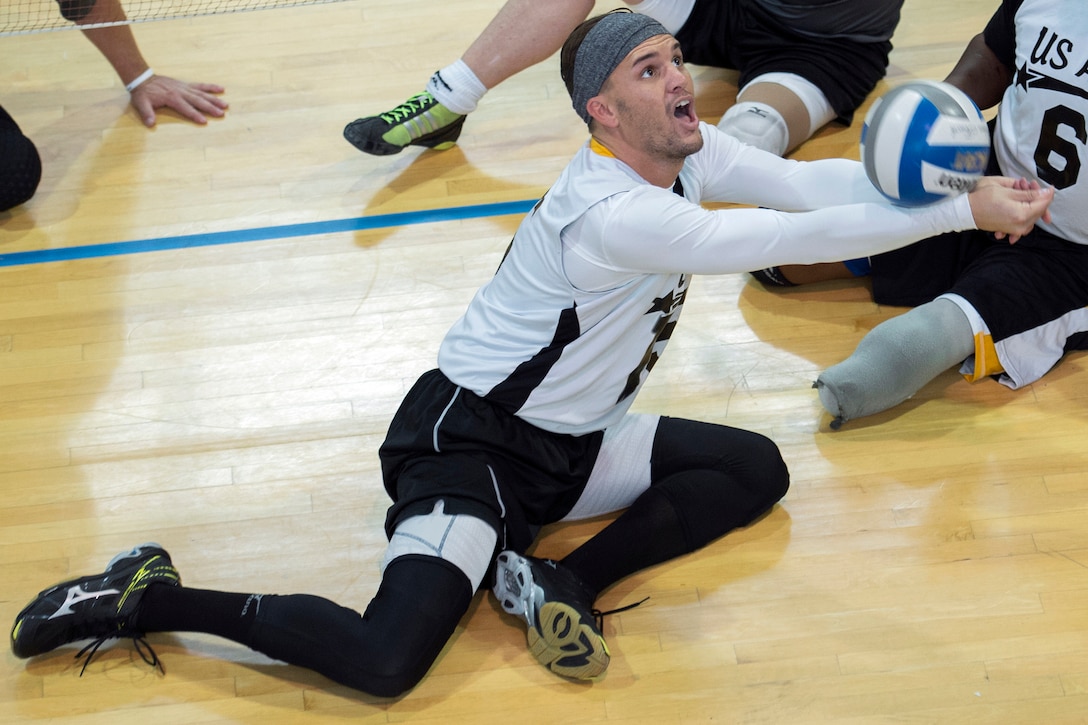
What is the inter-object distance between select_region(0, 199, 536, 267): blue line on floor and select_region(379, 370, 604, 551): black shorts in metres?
1.14

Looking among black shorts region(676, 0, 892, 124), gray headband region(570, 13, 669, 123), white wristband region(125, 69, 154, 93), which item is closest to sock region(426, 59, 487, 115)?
black shorts region(676, 0, 892, 124)

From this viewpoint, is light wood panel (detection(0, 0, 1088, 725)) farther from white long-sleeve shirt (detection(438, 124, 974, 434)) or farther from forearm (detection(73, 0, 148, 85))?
white long-sleeve shirt (detection(438, 124, 974, 434))

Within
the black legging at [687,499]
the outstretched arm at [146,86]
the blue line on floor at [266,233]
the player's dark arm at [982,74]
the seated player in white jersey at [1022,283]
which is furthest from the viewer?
the outstretched arm at [146,86]

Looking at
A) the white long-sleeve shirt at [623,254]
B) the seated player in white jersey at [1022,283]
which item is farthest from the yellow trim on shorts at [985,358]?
the white long-sleeve shirt at [623,254]

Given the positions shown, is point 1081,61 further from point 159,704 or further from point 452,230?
point 159,704

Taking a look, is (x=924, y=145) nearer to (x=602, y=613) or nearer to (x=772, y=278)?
(x=772, y=278)

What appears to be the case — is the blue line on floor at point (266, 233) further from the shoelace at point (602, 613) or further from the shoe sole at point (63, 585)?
the shoelace at point (602, 613)

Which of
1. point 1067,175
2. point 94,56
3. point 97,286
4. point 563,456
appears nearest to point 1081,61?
point 1067,175

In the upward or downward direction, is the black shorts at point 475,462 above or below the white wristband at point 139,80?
above

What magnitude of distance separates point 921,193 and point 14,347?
2.55 metres

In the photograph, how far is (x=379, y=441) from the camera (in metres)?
3.09

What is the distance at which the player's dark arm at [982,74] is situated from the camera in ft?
11.1

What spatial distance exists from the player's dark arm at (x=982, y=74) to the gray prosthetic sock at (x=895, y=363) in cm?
76

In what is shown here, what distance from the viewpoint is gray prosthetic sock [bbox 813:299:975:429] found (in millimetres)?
2988
